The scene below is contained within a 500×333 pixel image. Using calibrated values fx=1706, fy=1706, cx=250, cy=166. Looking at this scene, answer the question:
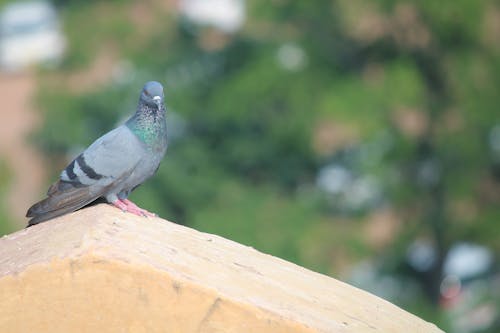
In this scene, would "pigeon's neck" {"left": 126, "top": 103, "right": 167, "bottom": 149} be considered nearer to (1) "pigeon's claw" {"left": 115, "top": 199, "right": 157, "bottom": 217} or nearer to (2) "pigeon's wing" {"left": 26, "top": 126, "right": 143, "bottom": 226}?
(2) "pigeon's wing" {"left": 26, "top": 126, "right": 143, "bottom": 226}

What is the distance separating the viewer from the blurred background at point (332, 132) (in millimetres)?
21250

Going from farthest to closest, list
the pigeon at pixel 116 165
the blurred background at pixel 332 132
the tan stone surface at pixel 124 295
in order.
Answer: the blurred background at pixel 332 132, the pigeon at pixel 116 165, the tan stone surface at pixel 124 295

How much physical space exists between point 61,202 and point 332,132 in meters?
16.0

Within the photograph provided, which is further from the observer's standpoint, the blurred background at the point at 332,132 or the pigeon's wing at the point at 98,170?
the blurred background at the point at 332,132

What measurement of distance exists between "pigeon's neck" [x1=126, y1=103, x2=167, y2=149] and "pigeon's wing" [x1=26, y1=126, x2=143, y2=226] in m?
0.04

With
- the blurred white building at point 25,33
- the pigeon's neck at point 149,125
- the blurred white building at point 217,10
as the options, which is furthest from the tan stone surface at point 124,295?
the blurred white building at point 25,33

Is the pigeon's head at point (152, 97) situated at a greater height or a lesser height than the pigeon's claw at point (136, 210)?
greater

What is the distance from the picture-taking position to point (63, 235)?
6688mm

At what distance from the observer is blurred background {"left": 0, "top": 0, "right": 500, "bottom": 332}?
21250mm

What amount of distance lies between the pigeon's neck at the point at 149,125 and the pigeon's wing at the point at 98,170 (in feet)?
0.12

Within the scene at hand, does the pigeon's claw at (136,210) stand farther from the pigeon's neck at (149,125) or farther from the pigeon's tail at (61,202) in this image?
the pigeon's neck at (149,125)

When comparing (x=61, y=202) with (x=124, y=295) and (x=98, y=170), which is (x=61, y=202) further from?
(x=124, y=295)

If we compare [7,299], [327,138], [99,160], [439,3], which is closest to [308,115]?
[327,138]

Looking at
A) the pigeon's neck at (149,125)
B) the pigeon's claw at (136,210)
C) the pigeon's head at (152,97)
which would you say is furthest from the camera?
the pigeon's head at (152,97)
